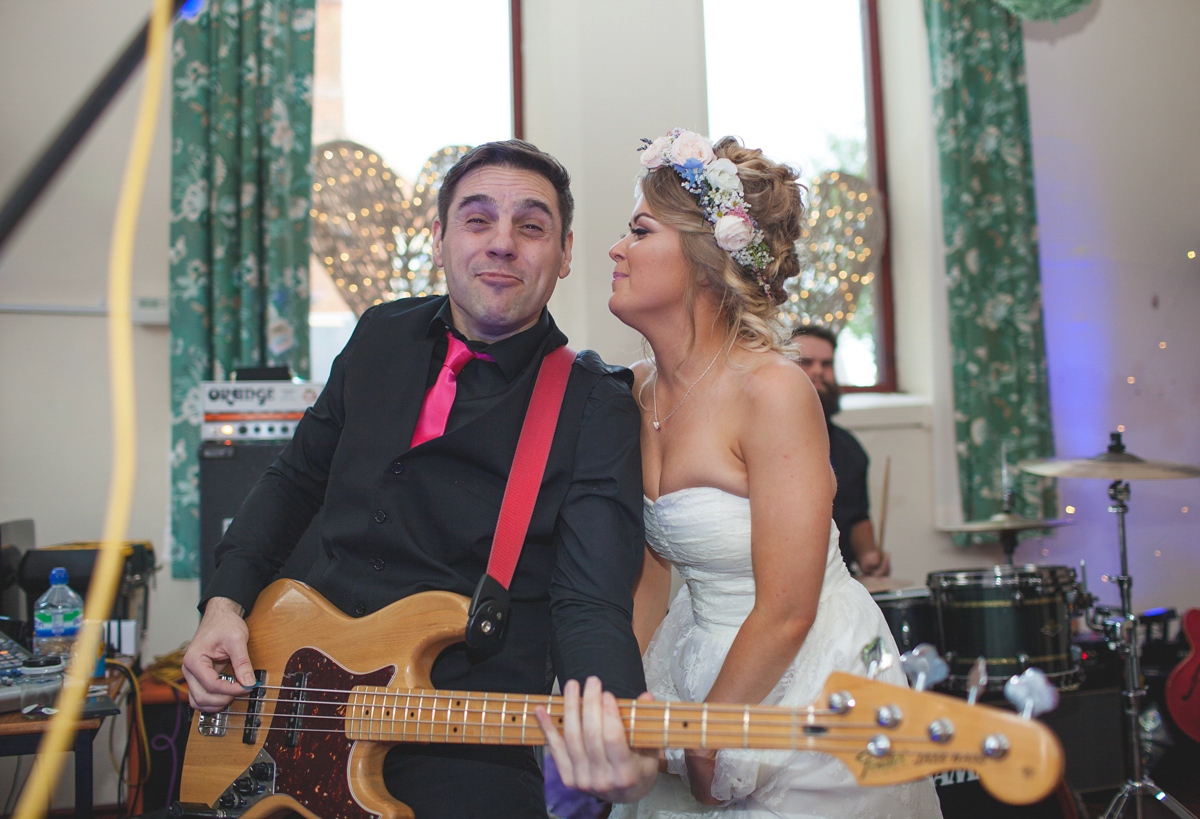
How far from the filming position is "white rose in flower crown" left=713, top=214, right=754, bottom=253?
1.73 metres

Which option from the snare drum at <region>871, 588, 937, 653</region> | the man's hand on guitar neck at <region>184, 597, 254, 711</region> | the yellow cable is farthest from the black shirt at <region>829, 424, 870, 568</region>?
the yellow cable

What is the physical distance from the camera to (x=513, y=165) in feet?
5.70

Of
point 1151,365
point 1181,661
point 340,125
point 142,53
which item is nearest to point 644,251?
point 142,53

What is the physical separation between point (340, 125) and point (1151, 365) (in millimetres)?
4180

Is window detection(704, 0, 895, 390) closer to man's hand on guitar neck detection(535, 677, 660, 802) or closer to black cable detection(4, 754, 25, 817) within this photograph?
man's hand on guitar neck detection(535, 677, 660, 802)

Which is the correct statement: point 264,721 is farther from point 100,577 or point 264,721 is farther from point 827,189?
point 827,189

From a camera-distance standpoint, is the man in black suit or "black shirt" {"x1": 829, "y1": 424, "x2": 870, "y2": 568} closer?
the man in black suit

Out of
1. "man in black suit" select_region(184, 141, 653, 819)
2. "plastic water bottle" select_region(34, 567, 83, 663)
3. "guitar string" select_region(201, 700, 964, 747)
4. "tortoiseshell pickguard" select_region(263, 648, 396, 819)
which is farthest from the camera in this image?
"plastic water bottle" select_region(34, 567, 83, 663)

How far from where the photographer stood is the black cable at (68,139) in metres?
0.67

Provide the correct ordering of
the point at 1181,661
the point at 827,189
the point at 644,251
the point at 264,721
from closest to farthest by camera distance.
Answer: the point at 264,721
the point at 644,251
the point at 1181,661
the point at 827,189

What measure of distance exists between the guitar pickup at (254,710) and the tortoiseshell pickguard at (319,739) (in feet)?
0.10

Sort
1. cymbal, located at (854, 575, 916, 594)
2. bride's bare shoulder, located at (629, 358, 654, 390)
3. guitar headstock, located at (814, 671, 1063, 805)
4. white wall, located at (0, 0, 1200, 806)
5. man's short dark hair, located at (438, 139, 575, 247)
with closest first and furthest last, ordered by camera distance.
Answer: guitar headstock, located at (814, 671, 1063, 805) → man's short dark hair, located at (438, 139, 575, 247) → bride's bare shoulder, located at (629, 358, 654, 390) → cymbal, located at (854, 575, 916, 594) → white wall, located at (0, 0, 1200, 806)

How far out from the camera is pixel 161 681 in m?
2.44

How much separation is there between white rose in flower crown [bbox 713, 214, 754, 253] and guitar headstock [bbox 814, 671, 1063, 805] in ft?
3.25
